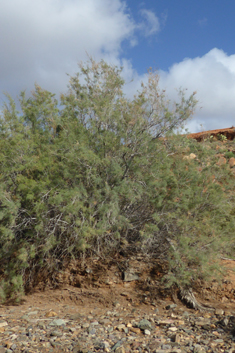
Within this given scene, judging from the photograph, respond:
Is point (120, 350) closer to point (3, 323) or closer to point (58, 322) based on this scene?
point (58, 322)

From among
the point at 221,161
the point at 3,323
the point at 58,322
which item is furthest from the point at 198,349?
the point at 221,161

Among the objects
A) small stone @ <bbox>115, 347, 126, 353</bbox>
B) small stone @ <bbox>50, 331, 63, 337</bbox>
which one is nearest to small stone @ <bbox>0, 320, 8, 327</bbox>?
small stone @ <bbox>50, 331, 63, 337</bbox>

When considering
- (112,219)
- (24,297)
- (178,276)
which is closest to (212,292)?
(178,276)

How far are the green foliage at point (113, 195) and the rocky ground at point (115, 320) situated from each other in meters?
0.52

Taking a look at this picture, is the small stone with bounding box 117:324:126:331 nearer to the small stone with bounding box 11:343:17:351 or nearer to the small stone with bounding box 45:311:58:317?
the small stone with bounding box 45:311:58:317

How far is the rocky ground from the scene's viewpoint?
447 centimetres

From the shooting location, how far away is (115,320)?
5.32 meters

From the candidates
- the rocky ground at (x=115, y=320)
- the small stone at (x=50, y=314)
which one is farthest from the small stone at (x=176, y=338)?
the small stone at (x=50, y=314)

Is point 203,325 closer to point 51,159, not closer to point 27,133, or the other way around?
point 51,159

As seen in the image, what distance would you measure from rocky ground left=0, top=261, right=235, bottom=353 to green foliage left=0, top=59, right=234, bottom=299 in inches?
20.5

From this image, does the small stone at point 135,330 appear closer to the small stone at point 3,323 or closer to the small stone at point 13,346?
the small stone at point 13,346

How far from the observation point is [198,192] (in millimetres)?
6664

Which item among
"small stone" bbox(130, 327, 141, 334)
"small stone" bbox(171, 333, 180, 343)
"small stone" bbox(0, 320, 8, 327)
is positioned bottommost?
"small stone" bbox(171, 333, 180, 343)

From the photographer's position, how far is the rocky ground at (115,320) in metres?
4.47
